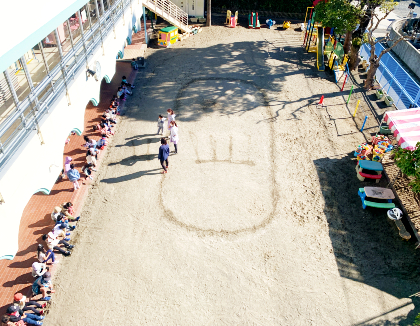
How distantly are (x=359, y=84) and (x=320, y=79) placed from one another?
2.59 meters

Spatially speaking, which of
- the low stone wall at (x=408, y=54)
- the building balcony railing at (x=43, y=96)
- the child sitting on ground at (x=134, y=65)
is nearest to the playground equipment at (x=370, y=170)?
the building balcony railing at (x=43, y=96)

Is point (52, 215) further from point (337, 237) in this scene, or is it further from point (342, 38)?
point (342, 38)

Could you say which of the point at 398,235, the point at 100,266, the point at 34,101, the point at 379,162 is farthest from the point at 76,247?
the point at 379,162

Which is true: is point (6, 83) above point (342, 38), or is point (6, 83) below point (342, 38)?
above

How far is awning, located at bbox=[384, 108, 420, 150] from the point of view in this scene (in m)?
12.7

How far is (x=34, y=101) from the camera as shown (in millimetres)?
9305

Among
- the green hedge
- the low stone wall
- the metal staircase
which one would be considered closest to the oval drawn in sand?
the metal staircase

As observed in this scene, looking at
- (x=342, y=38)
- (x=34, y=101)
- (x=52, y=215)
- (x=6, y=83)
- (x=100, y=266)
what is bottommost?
(x=100, y=266)

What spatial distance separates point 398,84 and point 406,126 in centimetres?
737

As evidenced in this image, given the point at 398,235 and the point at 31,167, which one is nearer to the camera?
the point at 31,167

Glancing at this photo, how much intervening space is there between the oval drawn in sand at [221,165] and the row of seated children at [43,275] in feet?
12.2

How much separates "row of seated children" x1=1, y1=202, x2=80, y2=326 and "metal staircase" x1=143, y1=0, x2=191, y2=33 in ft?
61.6

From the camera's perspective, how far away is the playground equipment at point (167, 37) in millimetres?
25453

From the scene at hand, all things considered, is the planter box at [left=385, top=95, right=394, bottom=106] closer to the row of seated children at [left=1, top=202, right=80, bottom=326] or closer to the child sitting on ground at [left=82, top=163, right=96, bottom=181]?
the child sitting on ground at [left=82, top=163, right=96, bottom=181]
